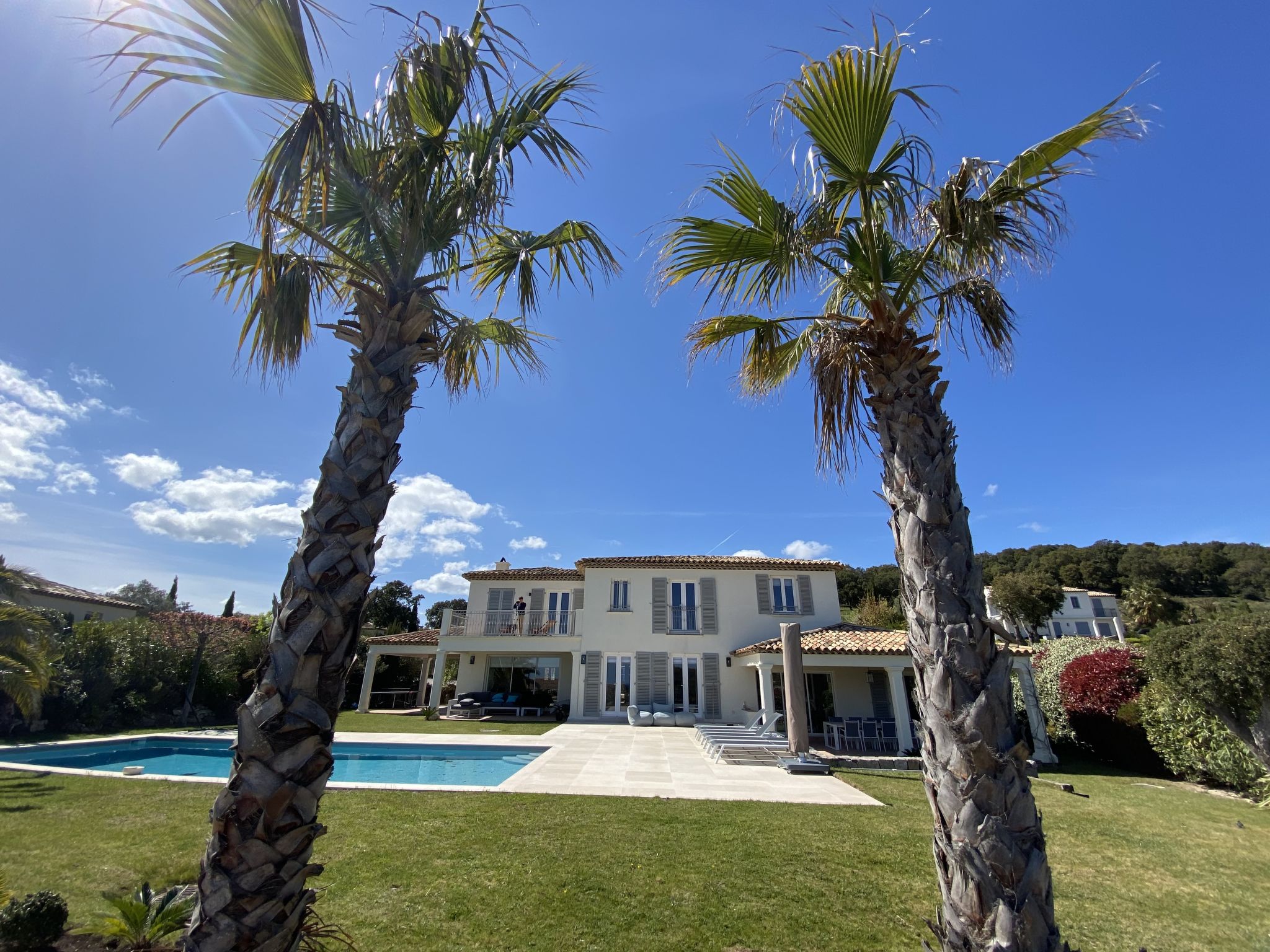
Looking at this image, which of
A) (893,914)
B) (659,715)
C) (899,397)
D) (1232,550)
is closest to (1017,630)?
(659,715)

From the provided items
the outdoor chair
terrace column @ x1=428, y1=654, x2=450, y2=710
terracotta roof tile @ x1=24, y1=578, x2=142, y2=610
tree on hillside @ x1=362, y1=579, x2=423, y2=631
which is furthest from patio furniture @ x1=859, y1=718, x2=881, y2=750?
tree on hillside @ x1=362, y1=579, x2=423, y2=631

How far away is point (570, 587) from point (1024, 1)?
22.0m

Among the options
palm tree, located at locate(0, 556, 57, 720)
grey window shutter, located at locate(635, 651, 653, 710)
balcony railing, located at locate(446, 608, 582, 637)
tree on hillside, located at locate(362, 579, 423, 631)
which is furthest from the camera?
tree on hillside, located at locate(362, 579, 423, 631)

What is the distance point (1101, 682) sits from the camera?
540 inches

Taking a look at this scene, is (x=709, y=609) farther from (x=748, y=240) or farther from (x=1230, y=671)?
(x=748, y=240)

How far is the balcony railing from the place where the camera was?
2272 centimetres

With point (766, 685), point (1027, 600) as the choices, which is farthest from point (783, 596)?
point (1027, 600)

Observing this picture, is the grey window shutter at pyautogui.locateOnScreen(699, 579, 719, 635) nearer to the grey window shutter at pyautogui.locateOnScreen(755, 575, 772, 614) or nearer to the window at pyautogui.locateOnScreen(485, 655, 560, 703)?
the grey window shutter at pyautogui.locateOnScreen(755, 575, 772, 614)

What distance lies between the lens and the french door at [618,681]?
2144cm

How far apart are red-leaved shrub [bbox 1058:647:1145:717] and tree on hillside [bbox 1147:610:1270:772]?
330 cm

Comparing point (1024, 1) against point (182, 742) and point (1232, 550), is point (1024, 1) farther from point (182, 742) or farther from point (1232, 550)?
point (1232, 550)

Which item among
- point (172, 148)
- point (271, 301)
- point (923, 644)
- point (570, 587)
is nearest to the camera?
point (923, 644)

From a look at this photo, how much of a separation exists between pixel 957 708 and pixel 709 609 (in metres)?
19.6

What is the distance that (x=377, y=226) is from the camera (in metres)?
3.46
